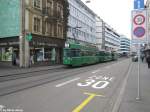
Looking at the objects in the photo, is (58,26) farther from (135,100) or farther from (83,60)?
(135,100)

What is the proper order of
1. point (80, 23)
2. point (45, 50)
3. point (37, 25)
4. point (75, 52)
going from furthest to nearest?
point (80, 23), point (45, 50), point (37, 25), point (75, 52)

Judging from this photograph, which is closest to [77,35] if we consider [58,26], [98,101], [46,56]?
[58,26]

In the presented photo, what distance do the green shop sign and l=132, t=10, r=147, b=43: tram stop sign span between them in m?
24.8

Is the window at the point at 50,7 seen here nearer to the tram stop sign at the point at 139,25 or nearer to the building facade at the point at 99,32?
the tram stop sign at the point at 139,25

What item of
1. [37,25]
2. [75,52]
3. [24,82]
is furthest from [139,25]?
[37,25]

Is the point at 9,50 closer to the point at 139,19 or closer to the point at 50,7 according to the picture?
the point at 50,7

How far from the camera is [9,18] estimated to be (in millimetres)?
33594

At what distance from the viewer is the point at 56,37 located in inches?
1629

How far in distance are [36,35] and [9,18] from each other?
4.75 metres

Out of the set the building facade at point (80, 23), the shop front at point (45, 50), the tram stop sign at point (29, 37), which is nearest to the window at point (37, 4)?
the shop front at point (45, 50)

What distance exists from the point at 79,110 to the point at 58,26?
36.8 metres

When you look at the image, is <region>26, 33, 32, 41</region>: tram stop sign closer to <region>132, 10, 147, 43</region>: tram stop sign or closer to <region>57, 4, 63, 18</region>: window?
<region>57, 4, 63, 18</region>: window

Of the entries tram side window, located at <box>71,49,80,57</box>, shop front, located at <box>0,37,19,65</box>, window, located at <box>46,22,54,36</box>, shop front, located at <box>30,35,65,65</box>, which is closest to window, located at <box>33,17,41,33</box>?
shop front, located at <box>30,35,65,65</box>

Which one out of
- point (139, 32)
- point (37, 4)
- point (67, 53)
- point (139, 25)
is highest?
point (37, 4)
